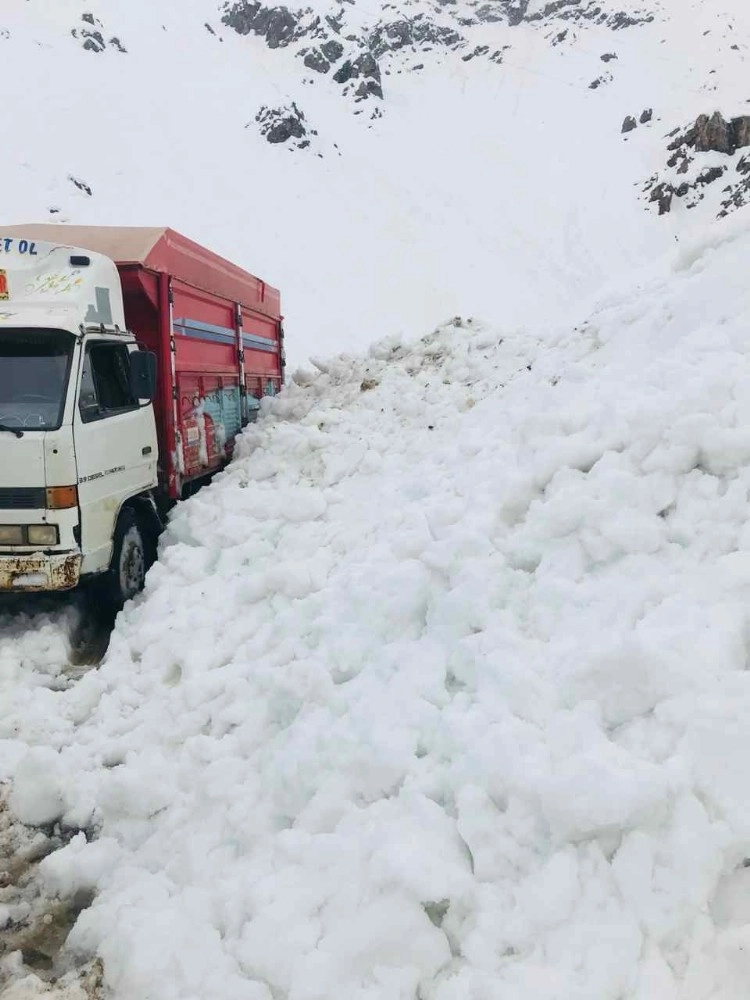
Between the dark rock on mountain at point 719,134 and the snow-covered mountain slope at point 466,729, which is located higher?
the dark rock on mountain at point 719,134

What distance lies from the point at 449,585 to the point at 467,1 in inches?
3047

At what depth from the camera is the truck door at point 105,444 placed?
17.7 ft

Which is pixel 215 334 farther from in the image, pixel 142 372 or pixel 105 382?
pixel 105 382

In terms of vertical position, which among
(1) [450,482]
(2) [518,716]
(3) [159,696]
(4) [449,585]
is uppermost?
(1) [450,482]

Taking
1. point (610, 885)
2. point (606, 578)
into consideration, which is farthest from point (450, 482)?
point (610, 885)

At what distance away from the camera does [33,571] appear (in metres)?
5.14

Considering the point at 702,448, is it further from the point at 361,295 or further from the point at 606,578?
the point at 361,295

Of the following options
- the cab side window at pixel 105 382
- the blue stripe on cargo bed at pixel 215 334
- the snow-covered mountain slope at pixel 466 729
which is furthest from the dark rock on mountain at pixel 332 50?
the snow-covered mountain slope at pixel 466 729

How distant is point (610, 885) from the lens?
249 cm

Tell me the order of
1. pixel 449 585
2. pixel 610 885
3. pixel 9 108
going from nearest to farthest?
pixel 610 885
pixel 449 585
pixel 9 108

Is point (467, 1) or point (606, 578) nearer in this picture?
point (606, 578)

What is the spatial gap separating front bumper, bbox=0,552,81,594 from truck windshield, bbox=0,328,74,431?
99 centimetres

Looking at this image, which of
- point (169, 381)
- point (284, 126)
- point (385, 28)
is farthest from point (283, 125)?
point (169, 381)

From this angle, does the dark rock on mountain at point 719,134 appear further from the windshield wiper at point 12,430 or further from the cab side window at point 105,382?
the windshield wiper at point 12,430
